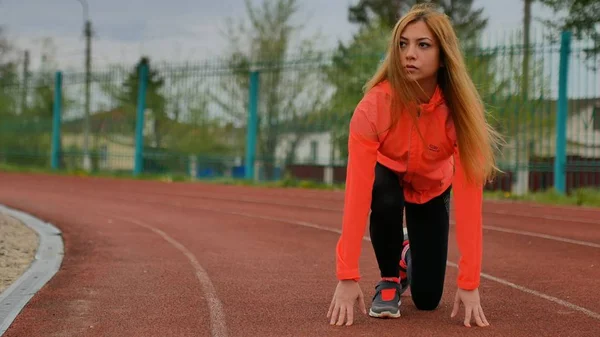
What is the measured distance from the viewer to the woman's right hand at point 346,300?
15.1ft

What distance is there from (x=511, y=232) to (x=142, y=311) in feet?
19.1

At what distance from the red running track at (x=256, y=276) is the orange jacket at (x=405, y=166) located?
0.42 metres

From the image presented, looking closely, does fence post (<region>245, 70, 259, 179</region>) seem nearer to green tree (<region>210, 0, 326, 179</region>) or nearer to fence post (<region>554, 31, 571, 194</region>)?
green tree (<region>210, 0, 326, 179</region>)

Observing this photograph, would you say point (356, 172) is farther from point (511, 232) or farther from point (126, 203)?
point (126, 203)

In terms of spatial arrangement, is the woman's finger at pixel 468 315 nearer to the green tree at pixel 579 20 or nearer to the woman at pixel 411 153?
the woman at pixel 411 153

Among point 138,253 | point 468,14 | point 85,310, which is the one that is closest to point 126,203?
point 138,253

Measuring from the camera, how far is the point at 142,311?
5.41 meters

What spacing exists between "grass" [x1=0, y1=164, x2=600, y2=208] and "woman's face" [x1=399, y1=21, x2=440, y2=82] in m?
10.8

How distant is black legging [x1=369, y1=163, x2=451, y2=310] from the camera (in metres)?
4.95

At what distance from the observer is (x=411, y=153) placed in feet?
15.9

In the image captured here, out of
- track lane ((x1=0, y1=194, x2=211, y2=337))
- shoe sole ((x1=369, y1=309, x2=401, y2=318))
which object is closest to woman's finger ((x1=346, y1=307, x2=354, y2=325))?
shoe sole ((x1=369, y1=309, x2=401, y2=318))

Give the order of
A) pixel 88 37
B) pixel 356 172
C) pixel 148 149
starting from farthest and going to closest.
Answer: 1. pixel 88 37
2. pixel 148 149
3. pixel 356 172

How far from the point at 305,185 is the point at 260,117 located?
270 centimetres

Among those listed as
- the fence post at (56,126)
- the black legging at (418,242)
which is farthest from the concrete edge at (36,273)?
the fence post at (56,126)
